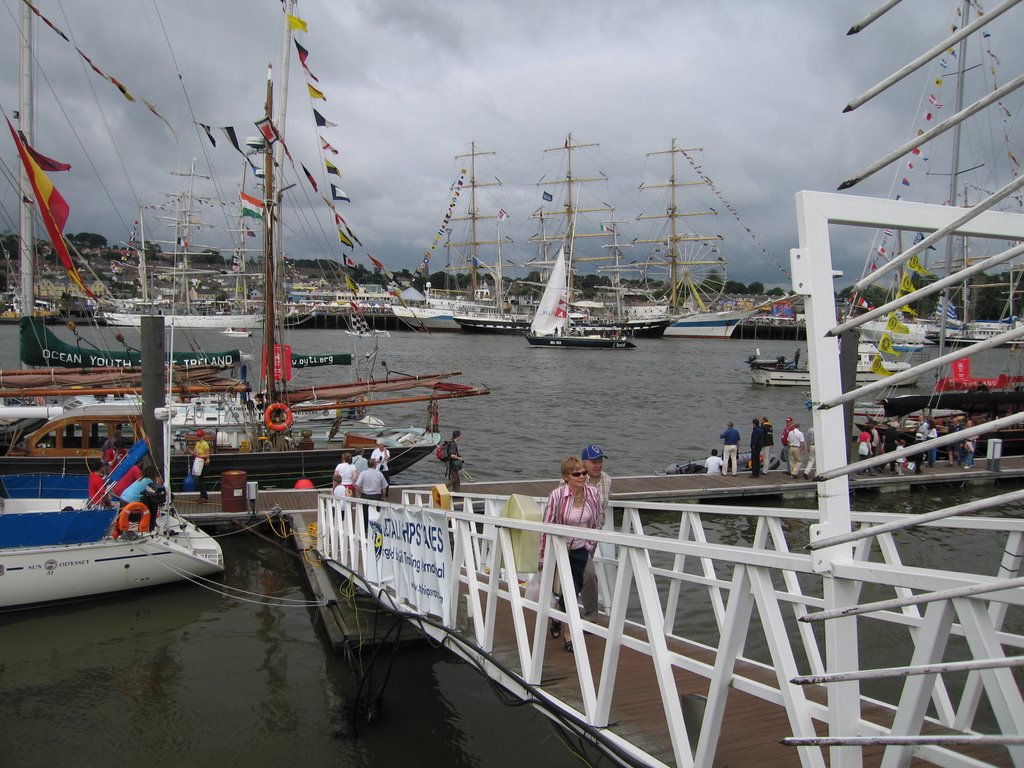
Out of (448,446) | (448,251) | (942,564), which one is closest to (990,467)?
(942,564)

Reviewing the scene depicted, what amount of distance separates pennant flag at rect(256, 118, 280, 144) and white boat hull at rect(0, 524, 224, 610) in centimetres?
1205

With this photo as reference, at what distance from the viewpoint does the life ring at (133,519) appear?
1283cm

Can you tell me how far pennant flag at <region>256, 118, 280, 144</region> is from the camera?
68.8 feet

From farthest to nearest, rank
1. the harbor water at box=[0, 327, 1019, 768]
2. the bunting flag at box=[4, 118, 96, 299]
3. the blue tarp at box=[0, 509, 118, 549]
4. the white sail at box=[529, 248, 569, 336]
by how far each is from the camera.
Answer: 1. the white sail at box=[529, 248, 569, 336]
2. the bunting flag at box=[4, 118, 96, 299]
3. the blue tarp at box=[0, 509, 118, 549]
4. the harbor water at box=[0, 327, 1019, 768]

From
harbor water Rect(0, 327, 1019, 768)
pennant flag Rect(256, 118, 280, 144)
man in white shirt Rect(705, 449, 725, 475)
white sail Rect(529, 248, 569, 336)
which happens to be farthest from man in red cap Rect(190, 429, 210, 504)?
white sail Rect(529, 248, 569, 336)

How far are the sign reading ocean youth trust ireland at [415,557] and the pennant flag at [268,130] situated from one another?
15.2 meters

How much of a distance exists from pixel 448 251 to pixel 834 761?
140 m

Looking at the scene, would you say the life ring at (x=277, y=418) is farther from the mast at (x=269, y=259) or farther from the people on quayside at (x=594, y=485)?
the people on quayside at (x=594, y=485)

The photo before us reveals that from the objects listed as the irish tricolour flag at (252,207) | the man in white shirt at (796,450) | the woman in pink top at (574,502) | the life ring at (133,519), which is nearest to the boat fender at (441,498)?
the woman in pink top at (574,502)

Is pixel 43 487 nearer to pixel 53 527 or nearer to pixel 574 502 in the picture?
pixel 53 527

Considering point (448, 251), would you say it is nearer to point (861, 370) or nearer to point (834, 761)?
point (861, 370)

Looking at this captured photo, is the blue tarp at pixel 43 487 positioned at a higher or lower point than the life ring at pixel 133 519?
higher

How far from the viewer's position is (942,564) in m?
15.0

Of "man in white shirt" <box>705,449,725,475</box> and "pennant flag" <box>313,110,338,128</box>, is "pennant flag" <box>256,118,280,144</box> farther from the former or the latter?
"man in white shirt" <box>705,449,725,475</box>
